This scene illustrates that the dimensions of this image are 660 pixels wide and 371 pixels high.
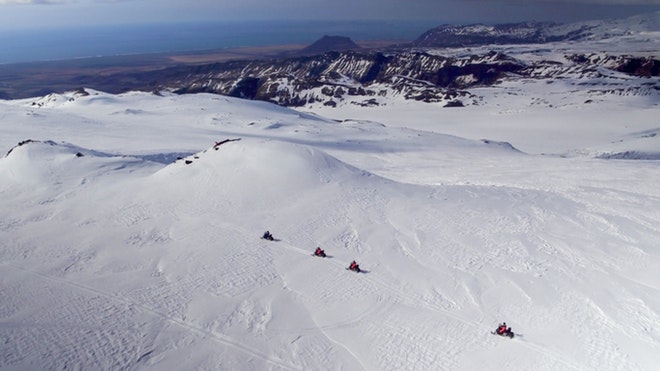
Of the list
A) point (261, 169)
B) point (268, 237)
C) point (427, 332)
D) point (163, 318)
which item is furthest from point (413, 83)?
point (163, 318)

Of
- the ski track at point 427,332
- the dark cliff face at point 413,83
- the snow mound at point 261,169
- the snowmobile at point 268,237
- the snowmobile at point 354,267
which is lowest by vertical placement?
the dark cliff face at point 413,83

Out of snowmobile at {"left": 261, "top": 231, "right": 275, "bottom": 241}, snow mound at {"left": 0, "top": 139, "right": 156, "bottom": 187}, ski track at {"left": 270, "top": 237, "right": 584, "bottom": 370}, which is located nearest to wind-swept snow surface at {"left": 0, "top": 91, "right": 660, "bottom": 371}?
ski track at {"left": 270, "top": 237, "right": 584, "bottom": 370}

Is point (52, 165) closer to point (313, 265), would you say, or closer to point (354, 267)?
point (313, 265)

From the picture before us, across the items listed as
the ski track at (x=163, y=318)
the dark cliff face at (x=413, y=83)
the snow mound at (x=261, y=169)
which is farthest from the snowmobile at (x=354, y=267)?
the dark cliff face at (x=413, y=83)

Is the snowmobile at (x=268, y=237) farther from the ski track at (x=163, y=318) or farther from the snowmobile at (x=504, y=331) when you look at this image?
the snowmobile at (x=504, y=331)

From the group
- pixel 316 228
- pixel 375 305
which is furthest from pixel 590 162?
pixel 375 305

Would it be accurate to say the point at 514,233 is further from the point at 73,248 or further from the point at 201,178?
the point at 73,248

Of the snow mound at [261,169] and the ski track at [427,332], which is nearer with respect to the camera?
the ski track at [427,332]

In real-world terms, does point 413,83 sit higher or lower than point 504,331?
lower
